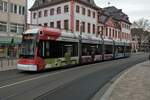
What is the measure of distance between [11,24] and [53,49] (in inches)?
921

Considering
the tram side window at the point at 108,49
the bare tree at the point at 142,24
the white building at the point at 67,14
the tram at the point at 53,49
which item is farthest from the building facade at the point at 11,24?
the bare tree at the point at 142,24

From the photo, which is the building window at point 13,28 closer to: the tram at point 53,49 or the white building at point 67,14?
the white building at point 67,14

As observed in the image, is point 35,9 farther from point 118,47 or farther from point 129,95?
point 129,95

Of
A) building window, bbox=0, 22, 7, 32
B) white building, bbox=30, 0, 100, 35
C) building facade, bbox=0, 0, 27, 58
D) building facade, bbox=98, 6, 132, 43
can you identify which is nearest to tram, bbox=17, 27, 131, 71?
building facade, bbox=0, 0, 27, 58

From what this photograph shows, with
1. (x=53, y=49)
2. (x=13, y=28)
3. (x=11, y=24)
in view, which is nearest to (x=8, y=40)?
(x=13, y=28)

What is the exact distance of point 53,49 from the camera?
969 inches

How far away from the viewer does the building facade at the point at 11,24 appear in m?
44.3

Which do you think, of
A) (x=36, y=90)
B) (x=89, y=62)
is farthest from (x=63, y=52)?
(x=36, y=90)

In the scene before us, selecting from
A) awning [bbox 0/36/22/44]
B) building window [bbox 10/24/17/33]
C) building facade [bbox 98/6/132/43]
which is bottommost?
awning [bbox 0/36/22/44]

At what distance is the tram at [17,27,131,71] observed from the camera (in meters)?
22.6

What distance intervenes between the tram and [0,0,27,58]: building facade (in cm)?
1460

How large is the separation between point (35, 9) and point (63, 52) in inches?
1793

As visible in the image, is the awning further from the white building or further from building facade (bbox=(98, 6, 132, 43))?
building facade (bbox=(98, 6, 132, 43))

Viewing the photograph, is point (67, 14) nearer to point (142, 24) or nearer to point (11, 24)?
point (11, 24)
